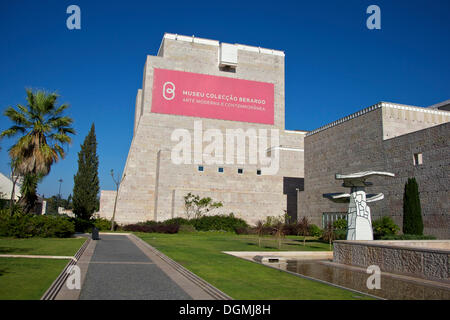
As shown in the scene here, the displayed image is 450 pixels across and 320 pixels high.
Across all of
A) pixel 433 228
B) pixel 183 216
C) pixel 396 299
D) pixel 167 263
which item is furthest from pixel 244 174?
pixel 396 299

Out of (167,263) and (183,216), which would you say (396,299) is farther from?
(183,216)

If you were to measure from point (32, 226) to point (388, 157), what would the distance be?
23368 mm

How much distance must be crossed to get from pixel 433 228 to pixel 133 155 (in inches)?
1252

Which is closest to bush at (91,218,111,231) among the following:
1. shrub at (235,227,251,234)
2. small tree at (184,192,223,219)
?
small tree at (184,192,223,219)

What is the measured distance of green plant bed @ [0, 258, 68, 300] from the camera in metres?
7.13

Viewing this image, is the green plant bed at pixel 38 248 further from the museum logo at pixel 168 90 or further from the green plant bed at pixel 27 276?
the museum logo at pixel 168 90

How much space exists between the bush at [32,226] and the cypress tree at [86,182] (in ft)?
46.4

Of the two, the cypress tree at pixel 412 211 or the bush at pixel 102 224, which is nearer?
the cypress tree at pixel 412 211

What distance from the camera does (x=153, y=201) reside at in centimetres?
4219

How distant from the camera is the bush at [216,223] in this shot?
1403 inches

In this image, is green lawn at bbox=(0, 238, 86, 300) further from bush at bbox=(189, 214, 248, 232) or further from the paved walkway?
bush at bbox=(189, 214, 248, 232)

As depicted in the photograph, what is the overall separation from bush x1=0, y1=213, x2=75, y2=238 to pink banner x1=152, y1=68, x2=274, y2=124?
24562 millimetres

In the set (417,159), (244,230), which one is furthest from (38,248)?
(417,159)

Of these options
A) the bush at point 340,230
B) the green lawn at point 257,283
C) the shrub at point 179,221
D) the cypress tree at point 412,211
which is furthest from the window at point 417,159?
the shrub at point 179,221
